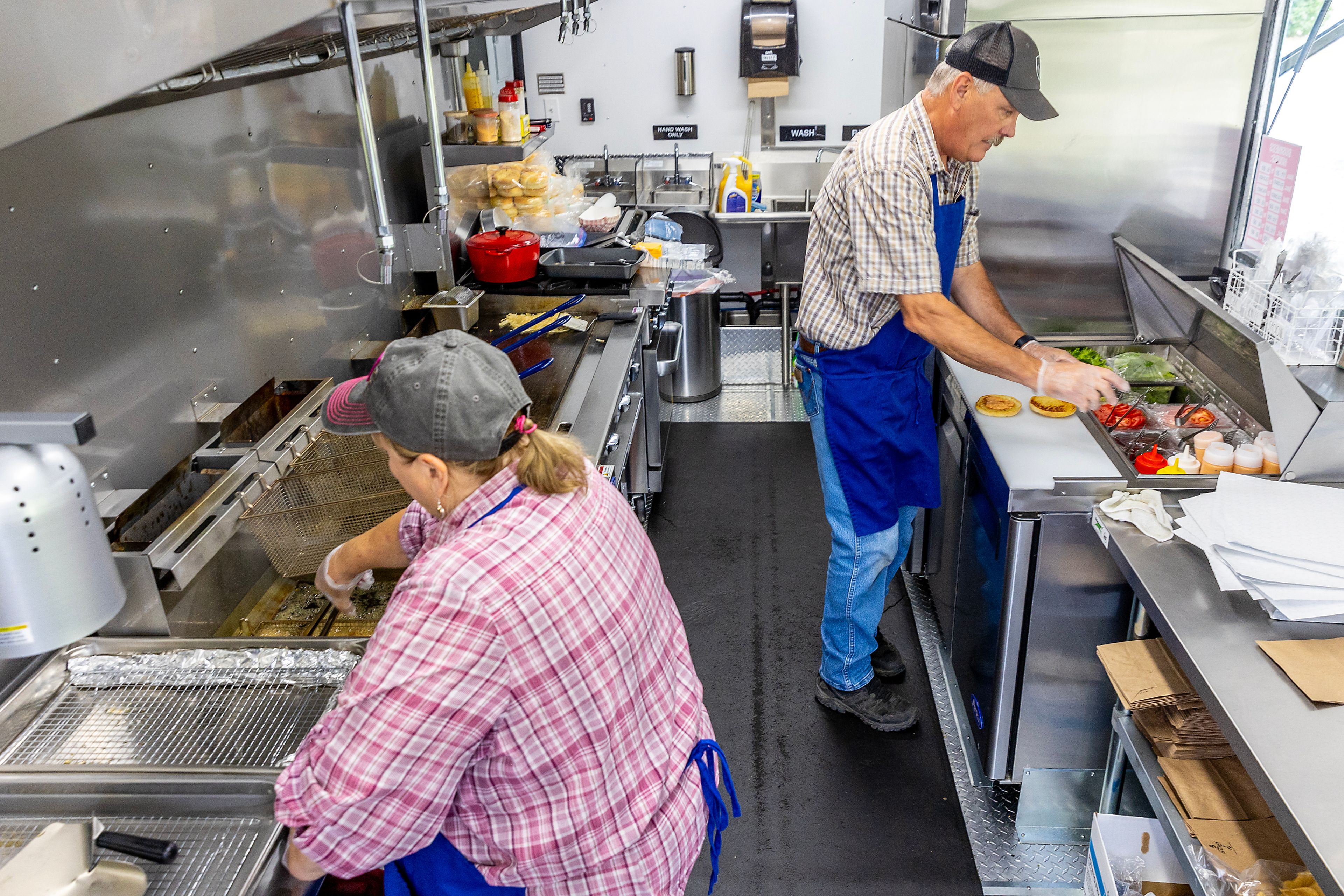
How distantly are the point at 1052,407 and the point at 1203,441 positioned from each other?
0.36 meters

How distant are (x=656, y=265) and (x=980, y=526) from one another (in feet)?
6.31

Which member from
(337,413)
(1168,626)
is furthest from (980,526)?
(337,413)

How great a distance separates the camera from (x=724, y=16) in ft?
17.7

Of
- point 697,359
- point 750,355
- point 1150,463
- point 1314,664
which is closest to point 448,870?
point 1314,664

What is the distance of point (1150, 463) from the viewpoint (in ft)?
7.64

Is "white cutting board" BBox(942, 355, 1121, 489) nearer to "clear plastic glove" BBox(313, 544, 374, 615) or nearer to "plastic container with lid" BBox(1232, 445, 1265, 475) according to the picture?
"plastic container with lid" BBox(1232, 445, 1265, 475)

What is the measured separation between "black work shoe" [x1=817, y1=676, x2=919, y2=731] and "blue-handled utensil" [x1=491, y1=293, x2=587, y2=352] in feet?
4.72

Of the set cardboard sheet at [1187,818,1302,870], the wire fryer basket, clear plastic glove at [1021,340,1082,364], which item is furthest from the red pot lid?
cardboard sheet at [1187,818,1302,870]

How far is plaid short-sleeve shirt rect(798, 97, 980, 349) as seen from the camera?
2.30m

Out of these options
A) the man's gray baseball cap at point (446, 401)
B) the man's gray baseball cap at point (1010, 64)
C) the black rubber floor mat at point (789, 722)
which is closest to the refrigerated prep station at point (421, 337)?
the black rubber floor mat at point (789, 722)

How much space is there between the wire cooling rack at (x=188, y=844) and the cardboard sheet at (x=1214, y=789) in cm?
159

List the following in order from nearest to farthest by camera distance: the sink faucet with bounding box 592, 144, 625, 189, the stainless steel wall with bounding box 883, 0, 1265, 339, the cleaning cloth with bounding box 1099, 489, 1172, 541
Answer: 1. the cleaning cloth with bounding box 1099, 489, 1172, 541
2. the stainless steel wall with bounding box 883, 0, 1265, 339
3. the sink faucet with bounding box 592, 144, 625, 189

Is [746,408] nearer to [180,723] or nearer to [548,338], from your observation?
[548,338]

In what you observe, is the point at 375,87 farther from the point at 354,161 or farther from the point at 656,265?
the point at 656,265
